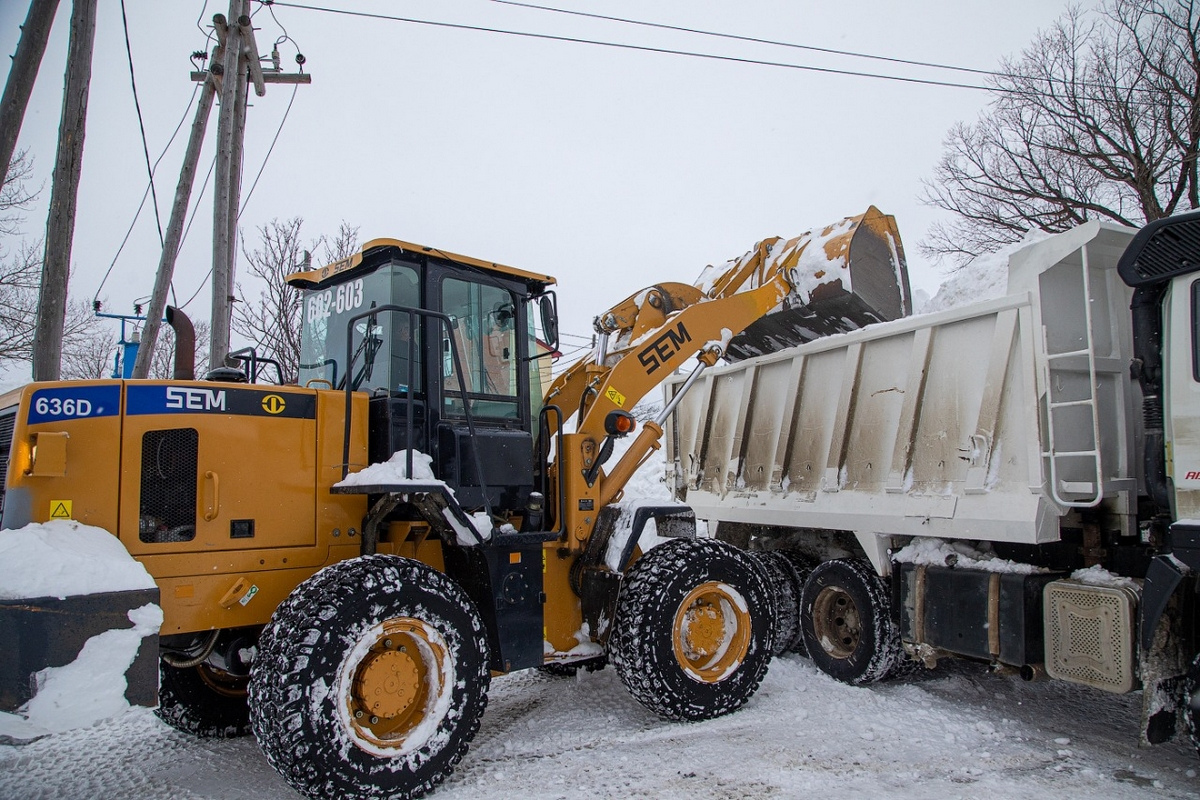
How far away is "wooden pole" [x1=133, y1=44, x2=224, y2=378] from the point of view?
30.6 feet

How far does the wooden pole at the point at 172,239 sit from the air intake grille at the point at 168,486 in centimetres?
524

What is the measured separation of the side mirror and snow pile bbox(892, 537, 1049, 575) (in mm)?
2743

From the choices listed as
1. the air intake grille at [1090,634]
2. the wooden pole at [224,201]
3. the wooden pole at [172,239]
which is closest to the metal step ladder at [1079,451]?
the air intake grille at [1090,634]

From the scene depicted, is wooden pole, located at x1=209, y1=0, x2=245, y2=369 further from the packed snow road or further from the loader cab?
the packed snow road

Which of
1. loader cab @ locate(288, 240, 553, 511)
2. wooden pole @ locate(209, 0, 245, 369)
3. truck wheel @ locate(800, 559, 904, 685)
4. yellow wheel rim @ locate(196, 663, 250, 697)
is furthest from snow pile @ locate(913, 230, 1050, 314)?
wooden pole @ locate(209, 0, 245, 369)

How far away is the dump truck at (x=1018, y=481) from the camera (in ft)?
14.2

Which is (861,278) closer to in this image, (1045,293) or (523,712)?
(1045,293)

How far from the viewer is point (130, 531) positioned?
4.08 meters

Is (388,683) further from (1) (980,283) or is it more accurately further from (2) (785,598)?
(1) (980,283)

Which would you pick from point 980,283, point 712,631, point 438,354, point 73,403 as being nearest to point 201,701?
point 73,403

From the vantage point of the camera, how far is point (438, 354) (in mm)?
5051

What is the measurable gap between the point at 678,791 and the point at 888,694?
7.67 feet

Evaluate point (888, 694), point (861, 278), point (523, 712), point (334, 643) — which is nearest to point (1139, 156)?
point (861, 278)

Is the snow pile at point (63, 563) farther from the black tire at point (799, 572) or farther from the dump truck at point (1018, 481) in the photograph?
the black tire at point (799, 572)
